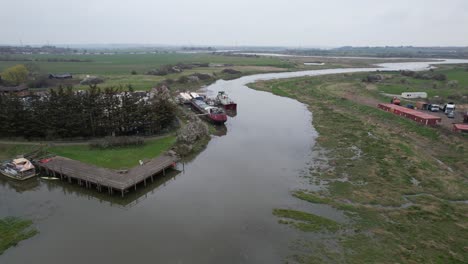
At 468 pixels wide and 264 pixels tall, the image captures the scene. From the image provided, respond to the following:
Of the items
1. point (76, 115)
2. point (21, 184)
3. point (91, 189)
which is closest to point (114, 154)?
point (91, 189)

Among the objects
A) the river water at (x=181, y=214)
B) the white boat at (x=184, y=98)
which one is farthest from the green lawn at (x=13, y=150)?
the white boat at (x=184, y=98)

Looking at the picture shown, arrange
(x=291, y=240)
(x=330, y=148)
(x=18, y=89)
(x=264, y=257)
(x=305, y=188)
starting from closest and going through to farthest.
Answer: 1. (x=264, y=257)
2. (x=291, y=240)
3. (x=305, y=188)
4. (x=330, y=148)
5. (x=18, y=89)

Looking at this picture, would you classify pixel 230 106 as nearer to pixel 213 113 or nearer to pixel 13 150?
pixel 213 113

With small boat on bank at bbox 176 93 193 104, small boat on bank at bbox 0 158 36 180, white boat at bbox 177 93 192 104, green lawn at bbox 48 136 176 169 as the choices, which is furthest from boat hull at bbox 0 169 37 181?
white boat at bbox 177 93 192 104

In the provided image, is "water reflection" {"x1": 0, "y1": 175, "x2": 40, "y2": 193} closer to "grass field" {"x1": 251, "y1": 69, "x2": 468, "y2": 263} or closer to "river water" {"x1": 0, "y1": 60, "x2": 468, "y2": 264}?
"river water" {"x1": 0, "y1": 60, "x2": 468, "y2": 264}

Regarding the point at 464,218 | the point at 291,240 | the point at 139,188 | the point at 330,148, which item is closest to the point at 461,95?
the point at 330,148

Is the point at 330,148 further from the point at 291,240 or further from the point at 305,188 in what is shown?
the point at 291,240

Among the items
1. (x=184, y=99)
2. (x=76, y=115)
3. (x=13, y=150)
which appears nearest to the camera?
(x=13, y=150)
